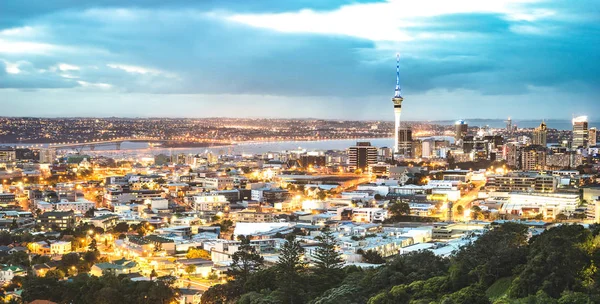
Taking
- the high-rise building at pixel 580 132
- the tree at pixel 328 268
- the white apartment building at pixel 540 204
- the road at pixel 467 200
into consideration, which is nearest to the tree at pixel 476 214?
the road at pixel 467 200

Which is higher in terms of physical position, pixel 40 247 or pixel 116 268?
pixel 116 268

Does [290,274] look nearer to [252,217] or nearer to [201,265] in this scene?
[201,265]

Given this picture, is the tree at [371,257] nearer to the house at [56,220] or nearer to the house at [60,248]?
the house at [60,248]

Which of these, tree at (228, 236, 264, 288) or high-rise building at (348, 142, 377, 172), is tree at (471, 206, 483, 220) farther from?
high-rise building at (348, 142, 377, 172)

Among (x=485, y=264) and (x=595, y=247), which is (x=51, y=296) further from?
(x=595, y=247)

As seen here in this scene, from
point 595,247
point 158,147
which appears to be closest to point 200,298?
point 595,247

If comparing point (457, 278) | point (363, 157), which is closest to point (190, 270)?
point (457, 278)

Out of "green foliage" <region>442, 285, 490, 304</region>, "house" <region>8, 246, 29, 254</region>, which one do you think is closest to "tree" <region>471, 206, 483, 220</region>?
"house" <region>8, 246, 29, 254</region>
